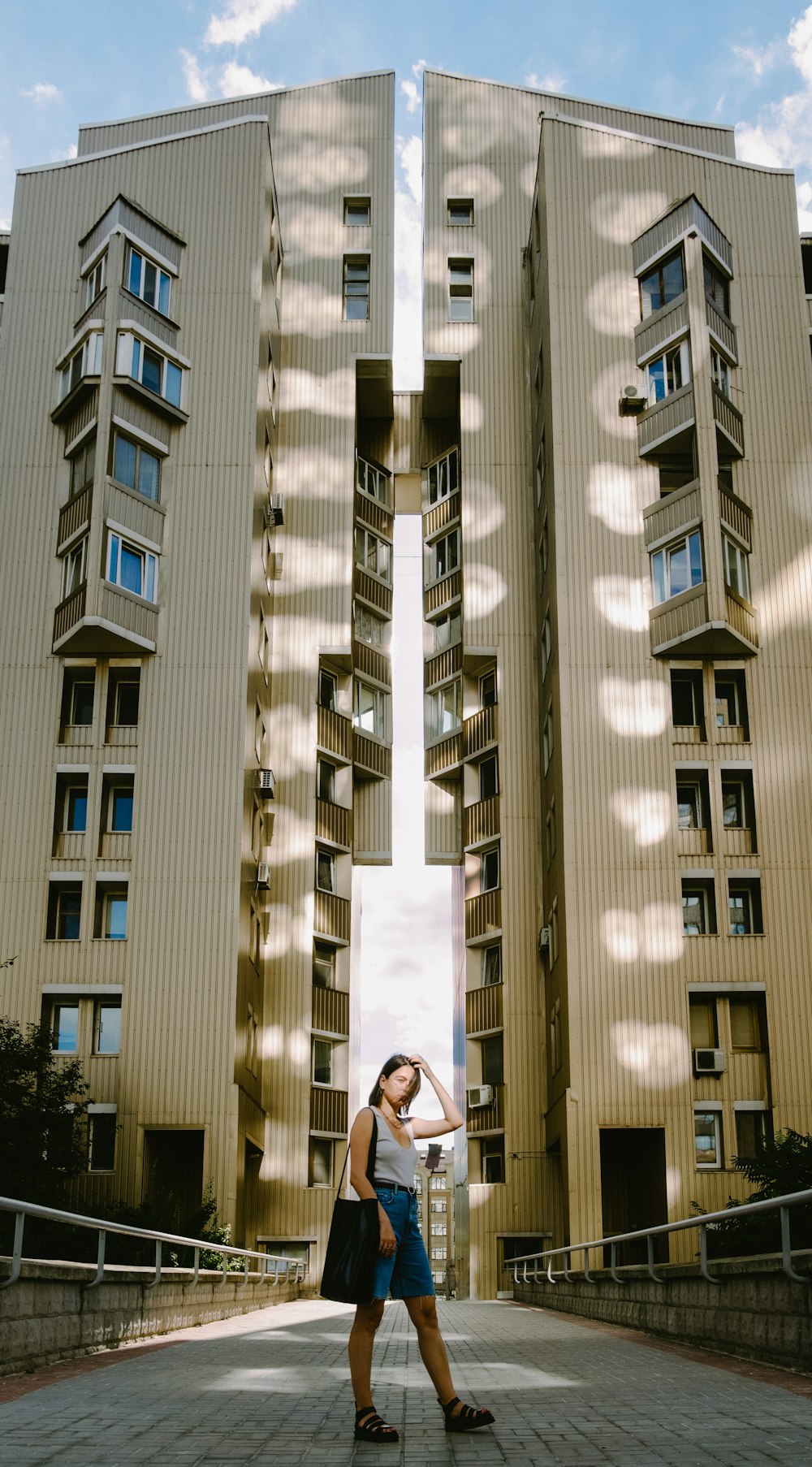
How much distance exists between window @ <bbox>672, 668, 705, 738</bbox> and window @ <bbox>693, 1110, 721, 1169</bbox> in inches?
336

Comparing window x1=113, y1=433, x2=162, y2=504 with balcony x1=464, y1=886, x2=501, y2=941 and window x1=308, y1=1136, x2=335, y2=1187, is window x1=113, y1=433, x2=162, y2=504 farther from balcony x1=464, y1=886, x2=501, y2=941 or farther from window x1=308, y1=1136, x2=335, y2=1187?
window x1=308, y1=1136, x2=335, y2=1187

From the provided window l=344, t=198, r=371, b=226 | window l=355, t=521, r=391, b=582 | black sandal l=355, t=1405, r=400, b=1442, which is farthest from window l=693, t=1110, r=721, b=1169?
window l=344, t=198, r=371, b=226

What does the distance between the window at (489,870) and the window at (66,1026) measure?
11841mm

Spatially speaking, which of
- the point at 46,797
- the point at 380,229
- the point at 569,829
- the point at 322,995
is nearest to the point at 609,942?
the point at 569,829

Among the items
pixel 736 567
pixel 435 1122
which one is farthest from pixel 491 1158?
pixel 435 1122

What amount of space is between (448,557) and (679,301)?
1109 centimetres

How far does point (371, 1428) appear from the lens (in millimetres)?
6402

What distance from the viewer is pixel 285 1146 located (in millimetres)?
34469

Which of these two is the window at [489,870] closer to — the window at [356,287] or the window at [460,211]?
the window at [356,287]

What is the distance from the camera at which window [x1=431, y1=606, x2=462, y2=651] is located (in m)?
41.7

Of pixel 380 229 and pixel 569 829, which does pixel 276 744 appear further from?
pixel 380 229

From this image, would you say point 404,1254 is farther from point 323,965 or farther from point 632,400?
point 323,965

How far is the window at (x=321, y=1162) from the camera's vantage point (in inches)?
1387

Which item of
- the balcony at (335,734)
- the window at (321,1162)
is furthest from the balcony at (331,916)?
the window at (321,1162)
